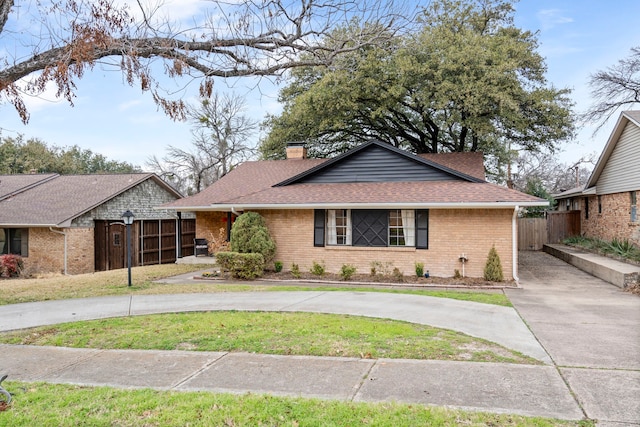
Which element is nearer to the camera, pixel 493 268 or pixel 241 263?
pixel 493 268

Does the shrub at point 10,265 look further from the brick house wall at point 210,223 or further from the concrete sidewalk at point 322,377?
the concrete sidewalk at point 322,377

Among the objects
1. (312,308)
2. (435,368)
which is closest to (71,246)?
(312,308)

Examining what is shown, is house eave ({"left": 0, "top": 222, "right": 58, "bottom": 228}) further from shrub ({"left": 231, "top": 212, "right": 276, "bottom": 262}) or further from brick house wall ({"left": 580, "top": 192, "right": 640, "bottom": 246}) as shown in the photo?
brick house wall ({"left": 580, "top": 192, "right": 640, "bottom": 246})

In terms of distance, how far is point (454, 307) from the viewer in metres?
8.80

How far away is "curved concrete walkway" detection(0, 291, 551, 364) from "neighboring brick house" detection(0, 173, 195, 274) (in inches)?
436

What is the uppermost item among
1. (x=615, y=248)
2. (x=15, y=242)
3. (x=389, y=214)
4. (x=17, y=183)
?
(x=17, y=183)

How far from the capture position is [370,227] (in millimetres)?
14078

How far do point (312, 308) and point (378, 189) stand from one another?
688 cm

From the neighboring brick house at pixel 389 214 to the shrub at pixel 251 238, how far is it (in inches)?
22.9

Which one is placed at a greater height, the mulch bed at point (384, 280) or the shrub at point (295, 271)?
the shrub at point (295, 271)

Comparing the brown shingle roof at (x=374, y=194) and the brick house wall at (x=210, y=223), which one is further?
the brick house wall at (x=210, y=223)

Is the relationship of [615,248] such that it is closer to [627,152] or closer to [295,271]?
[627,152]

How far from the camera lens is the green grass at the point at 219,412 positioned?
3723mm

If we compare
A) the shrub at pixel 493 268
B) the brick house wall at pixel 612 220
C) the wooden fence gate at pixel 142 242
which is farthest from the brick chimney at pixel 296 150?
the brick house wall at pixel 612 220
